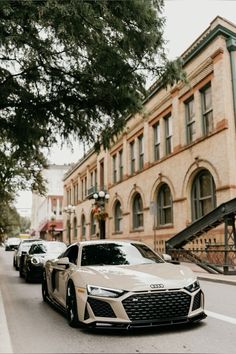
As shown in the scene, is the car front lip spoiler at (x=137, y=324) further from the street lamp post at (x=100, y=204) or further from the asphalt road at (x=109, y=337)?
the street lamp post at (x=100, y=204)

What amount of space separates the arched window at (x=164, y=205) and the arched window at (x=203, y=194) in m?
3.04

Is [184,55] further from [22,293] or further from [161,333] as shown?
[161,333]

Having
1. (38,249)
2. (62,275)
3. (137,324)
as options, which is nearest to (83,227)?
(38,249)

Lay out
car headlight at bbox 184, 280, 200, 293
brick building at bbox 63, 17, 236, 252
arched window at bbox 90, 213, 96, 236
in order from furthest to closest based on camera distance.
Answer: arched window at bbox 90, 213, 96, 236
brick building at bbox 63, 17, 236, 252
car headlight at bbox 184, 280, 200, 293

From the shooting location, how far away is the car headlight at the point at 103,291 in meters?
6.04

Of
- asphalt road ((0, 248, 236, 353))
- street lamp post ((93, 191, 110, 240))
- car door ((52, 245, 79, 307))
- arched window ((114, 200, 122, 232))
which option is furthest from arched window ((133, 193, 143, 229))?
asphalt road ((0, 248, 236, 353))

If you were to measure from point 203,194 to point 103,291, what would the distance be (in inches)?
654

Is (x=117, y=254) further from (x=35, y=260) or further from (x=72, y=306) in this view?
(x=35, y=260)

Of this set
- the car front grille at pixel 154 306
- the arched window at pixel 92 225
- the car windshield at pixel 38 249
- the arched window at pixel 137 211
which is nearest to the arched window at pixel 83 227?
the arched window at pixel 92 225

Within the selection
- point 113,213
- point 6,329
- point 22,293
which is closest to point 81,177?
point 113,213

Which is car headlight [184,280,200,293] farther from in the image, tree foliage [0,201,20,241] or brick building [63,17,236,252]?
tree foliage [0,201,20,241]

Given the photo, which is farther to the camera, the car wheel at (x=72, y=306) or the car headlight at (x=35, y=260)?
the car headlight at (x=35, y=260)

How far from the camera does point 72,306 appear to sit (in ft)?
22.6

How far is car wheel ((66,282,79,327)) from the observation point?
673 cm
